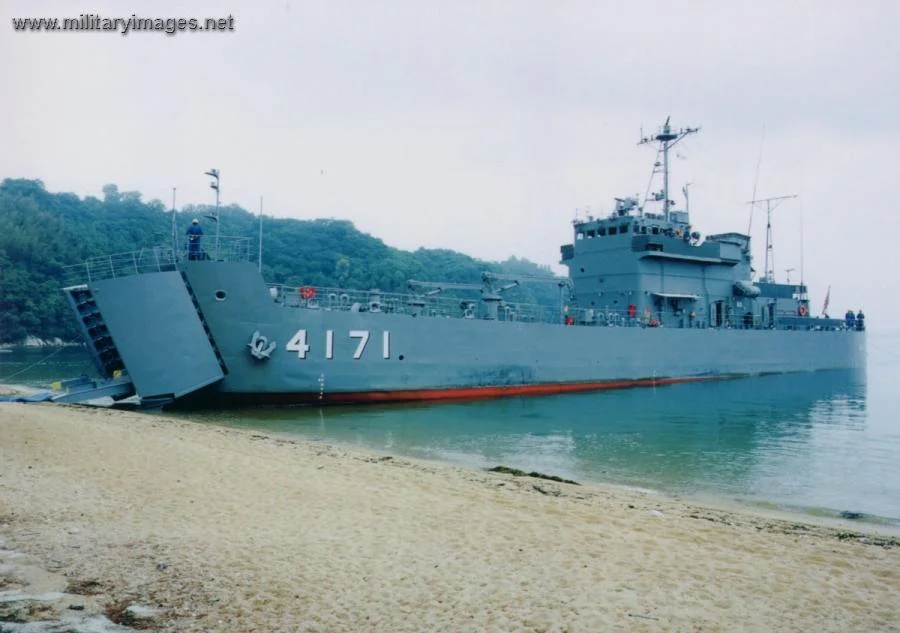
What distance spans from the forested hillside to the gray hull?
3414cm

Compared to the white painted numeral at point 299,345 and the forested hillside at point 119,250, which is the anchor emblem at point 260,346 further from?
the forested hillside at point 119,250

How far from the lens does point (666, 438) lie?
14422 millimetres

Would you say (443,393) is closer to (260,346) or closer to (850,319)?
(260,346)

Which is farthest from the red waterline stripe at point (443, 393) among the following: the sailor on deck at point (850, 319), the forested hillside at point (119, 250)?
the forested hillside at point (119, 250)

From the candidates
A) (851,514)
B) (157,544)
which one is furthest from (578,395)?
(157,544)

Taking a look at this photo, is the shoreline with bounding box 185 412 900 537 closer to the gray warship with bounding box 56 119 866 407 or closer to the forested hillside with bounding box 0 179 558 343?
the gray warship with bounding box 56 119 866 407

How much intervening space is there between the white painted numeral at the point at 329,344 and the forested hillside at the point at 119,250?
35.9 m

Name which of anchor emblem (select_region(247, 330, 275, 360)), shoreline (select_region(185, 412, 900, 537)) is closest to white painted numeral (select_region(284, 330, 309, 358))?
anchor emblem (select_region(247, 330, 275, 360))

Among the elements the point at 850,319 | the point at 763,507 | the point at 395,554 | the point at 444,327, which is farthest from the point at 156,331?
the point at 850,319

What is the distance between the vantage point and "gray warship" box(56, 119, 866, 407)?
1480 cm

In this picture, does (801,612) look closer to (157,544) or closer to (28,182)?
(157,544)

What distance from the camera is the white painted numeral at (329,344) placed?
16.7 m

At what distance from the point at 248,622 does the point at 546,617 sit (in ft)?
5.90

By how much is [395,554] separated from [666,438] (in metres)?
10.7
